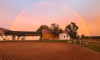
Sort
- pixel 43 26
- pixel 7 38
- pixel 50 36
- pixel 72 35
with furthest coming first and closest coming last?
pixel 43 26 → pixel 50 36 → pixel 7 38 → pixel 72 35

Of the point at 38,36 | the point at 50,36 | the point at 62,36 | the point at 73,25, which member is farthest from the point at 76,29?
the point at 38,36

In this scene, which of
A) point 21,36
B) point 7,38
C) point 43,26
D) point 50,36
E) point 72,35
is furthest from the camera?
point 43,26

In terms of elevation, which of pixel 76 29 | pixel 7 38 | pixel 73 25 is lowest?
pixel 7 38

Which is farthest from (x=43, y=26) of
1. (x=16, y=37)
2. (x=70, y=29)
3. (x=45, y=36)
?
(x=70, y=29)

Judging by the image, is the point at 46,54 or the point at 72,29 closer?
the point at 46,54

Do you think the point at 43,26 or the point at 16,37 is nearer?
the point at 16,37

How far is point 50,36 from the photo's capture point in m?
34.0

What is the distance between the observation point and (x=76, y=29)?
92.6 feet

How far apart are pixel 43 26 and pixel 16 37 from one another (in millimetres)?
30756

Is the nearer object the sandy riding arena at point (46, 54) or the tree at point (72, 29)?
the sandy riding arena at point (46, 54)

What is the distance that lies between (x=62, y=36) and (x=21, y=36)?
20.0 meters

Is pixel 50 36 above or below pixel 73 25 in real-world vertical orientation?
below

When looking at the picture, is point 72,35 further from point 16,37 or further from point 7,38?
point 7,38

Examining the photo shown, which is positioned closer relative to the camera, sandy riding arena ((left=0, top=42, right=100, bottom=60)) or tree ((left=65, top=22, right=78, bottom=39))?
sandy riding arena ((left=0, top=42, right=100, bottom=60))
